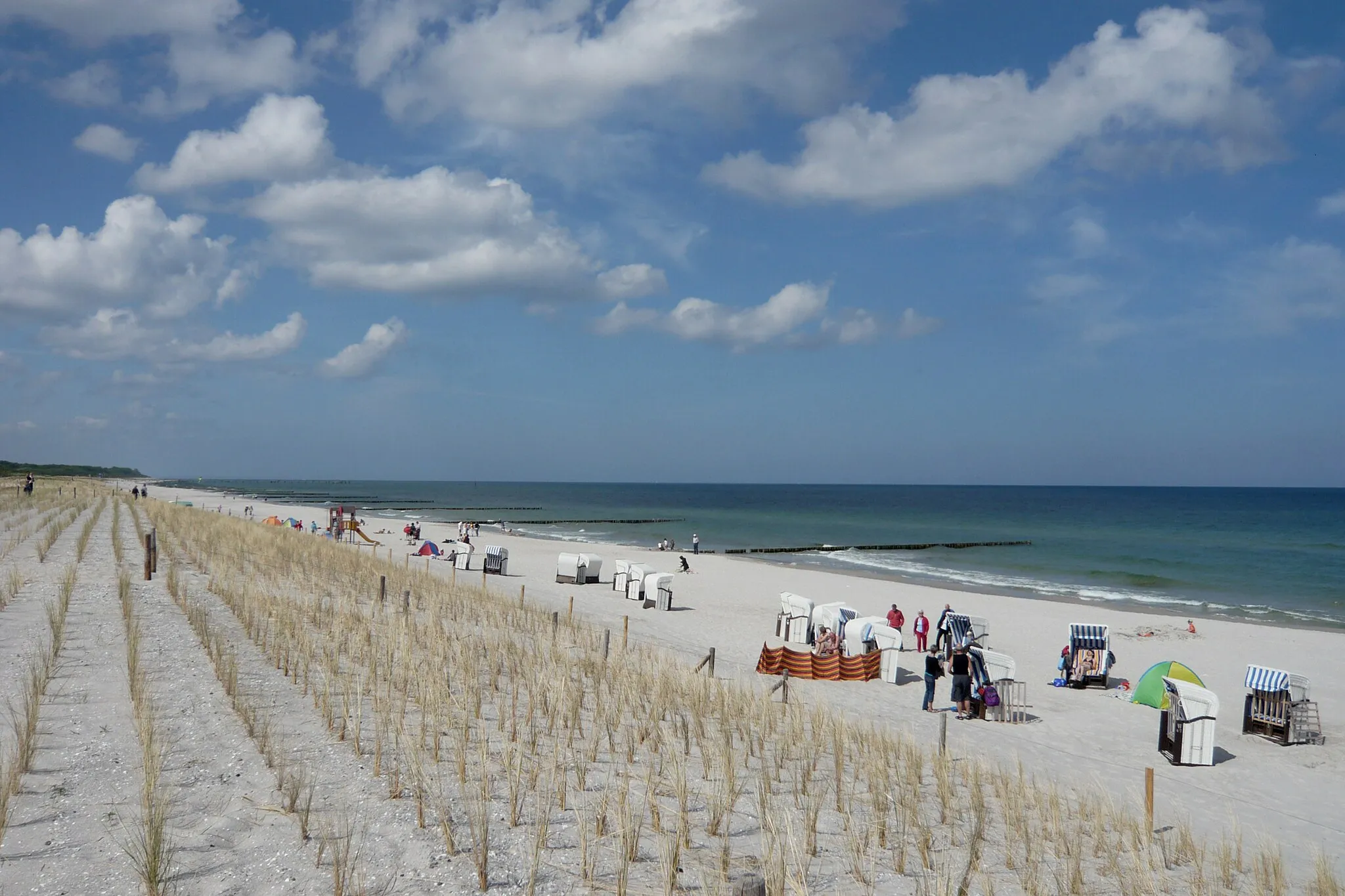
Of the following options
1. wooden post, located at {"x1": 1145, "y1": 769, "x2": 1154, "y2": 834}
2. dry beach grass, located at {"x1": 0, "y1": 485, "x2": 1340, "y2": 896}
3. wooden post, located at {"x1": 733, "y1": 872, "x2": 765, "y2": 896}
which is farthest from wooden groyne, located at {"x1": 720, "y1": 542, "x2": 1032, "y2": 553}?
wooden post, located at {"x1": 733, "y1": 872, "x2": 765, "y2": 896}

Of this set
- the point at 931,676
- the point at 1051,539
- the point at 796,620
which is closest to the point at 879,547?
the point at 1051,539

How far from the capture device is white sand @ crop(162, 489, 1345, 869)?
9.25 metres

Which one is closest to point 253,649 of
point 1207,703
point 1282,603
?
point 1207,703

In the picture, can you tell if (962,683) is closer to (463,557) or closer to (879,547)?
(463,557)

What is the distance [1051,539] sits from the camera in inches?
2544

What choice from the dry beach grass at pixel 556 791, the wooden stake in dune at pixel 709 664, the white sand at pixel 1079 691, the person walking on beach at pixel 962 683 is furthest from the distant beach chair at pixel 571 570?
the person walking on beach at pixel 962 683

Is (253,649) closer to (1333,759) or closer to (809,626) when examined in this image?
(809,626)

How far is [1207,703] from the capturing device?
34.9 feet

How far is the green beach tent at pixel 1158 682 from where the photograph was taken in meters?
13.4

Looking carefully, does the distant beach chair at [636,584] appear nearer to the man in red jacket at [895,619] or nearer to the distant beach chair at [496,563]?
the distant beach chair at [496,563]

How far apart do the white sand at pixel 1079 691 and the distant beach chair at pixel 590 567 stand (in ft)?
2.17

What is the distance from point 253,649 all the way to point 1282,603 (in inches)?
1407

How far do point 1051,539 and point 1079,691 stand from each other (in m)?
54.9

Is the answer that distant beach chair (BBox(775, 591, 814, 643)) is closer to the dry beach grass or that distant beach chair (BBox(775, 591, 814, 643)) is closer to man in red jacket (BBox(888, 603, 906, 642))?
man in red jacket (BBox(888, 603, 906, 642))
